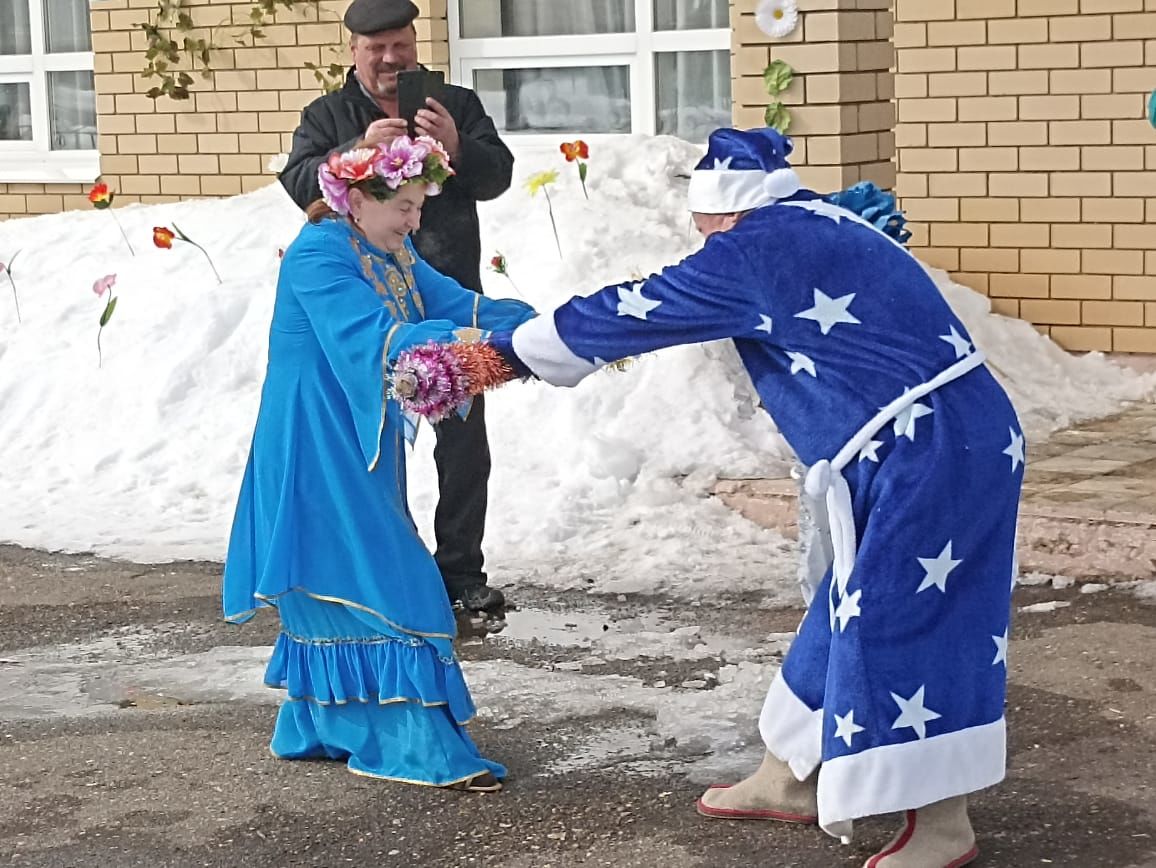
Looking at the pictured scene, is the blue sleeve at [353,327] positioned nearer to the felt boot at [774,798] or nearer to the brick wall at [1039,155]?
the felt boot at [774,798]

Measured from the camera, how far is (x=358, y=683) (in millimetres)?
4965

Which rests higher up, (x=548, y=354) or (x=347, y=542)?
(x=548, y=354)

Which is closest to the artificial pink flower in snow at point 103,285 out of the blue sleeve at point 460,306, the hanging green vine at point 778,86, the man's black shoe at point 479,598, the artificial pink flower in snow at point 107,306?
the artificial pink flower in snow at point 107,306

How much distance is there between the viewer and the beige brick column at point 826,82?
9875 millimetres

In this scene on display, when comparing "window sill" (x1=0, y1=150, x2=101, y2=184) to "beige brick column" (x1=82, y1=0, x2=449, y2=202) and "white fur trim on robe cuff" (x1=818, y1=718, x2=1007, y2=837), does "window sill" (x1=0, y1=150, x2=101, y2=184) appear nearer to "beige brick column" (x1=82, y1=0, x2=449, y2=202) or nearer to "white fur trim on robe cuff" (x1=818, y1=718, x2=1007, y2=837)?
"beige brick column" (x1=82, y1=0, x2=449, y2=202)

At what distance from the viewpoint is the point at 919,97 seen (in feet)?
33.8

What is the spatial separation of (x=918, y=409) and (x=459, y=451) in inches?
112

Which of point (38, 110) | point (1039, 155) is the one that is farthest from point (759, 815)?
point (38, 110)

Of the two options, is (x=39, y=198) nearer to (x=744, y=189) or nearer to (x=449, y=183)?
(x=449, y=183)

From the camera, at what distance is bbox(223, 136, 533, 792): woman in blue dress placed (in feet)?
16.0

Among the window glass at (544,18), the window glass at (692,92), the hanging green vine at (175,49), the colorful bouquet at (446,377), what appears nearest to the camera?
the colorful bouquet at (446,377)

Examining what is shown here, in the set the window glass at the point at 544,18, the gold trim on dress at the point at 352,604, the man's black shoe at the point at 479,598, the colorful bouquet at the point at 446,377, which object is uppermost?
the window glass at the point at 544,18

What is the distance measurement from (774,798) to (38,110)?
9.95m

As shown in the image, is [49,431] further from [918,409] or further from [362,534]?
[918,409]
